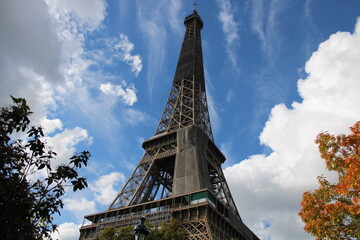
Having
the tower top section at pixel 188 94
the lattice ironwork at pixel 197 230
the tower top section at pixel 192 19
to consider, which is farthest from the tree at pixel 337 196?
the tower top section at pixel 192 19

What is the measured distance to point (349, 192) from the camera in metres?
10.9

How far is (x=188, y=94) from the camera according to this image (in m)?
58.4

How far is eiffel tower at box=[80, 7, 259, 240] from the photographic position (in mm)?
31719

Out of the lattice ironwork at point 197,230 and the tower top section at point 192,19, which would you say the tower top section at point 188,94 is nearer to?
the tower top section at point 192,19

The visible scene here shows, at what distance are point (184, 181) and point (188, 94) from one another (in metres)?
25.8

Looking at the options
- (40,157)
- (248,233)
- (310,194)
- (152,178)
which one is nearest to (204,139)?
(152,178)

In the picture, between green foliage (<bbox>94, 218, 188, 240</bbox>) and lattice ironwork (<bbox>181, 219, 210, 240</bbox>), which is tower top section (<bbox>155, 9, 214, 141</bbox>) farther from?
green foliage (<bbox>94, 218, 188, 240</bbox>)

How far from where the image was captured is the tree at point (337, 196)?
10.5m

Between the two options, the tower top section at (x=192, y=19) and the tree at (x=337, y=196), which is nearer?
the tree at (x=337, y=196)

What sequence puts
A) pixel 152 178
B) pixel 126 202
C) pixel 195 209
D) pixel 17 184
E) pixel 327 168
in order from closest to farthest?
pixel 17 184 < pixel 327 168 < pixel 195 209 < pixel 126 202 < pixel 152 178

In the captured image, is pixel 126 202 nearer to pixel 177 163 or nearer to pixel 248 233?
pixel 177 163

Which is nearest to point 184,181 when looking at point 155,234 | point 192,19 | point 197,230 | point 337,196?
point 197,230

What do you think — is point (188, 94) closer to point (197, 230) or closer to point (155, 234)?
point (197, 230)

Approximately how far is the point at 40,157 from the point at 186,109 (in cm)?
4821
